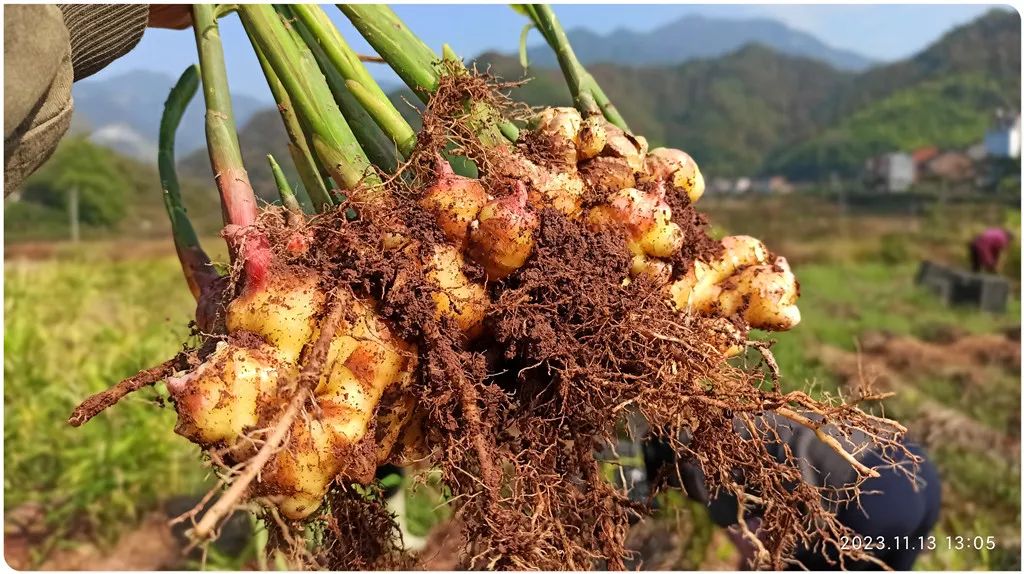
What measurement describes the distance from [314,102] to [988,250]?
8.82 metres

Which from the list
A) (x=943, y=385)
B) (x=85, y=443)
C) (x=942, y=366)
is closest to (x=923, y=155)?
(x=942, y=366)

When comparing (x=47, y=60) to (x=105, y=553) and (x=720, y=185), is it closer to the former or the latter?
(x=105, y=553)

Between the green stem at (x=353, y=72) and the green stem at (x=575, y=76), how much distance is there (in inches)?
11.0

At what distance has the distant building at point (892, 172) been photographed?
96.3 feet

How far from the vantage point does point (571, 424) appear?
1021 millimetres

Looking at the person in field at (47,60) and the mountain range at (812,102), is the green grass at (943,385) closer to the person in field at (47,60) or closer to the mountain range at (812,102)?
the person in field at (47,60)

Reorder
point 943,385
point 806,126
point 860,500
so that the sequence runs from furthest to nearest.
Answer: point 806,126 < point 943,385 < point 860,500

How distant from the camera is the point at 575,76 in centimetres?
120

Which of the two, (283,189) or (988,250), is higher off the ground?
(283,189)

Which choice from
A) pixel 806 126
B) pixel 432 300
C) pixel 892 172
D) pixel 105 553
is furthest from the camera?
pixel 806 126

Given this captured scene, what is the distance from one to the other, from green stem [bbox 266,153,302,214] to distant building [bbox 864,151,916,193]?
31.2m

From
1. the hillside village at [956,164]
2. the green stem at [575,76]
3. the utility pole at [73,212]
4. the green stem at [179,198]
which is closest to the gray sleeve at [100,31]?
the green stem at [179,198]

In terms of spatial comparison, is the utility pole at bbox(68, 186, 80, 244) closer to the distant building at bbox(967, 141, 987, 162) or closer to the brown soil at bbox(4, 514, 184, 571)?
the brown soil at bbox(4, 514, 184, 571)

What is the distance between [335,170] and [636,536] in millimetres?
2167
